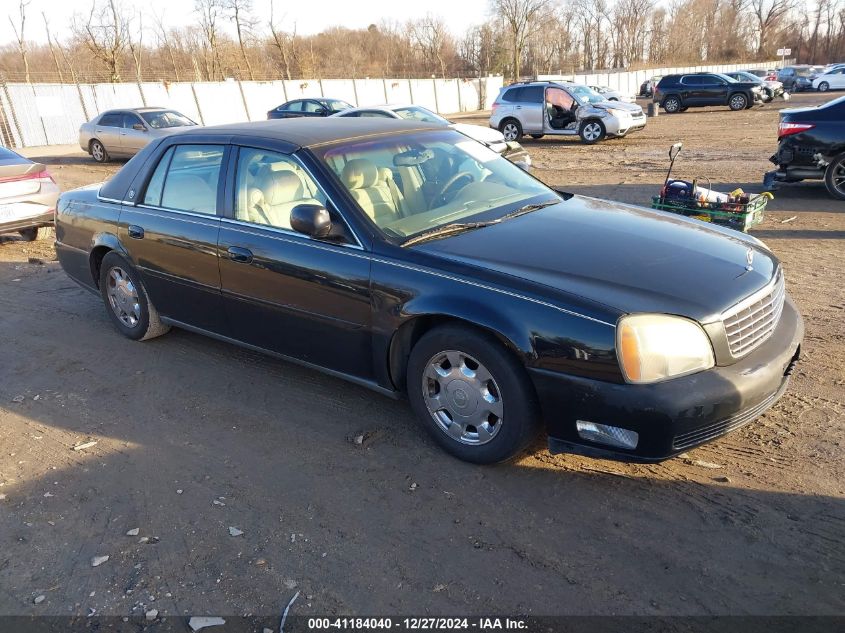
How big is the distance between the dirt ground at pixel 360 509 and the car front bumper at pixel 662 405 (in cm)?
33

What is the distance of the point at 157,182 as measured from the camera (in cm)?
480

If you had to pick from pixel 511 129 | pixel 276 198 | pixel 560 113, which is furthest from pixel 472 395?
pixel 511 129

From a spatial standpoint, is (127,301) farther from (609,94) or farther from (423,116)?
(609,94)

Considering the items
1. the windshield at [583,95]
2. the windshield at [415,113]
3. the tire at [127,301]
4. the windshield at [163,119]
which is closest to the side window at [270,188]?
the tire at [127,301]

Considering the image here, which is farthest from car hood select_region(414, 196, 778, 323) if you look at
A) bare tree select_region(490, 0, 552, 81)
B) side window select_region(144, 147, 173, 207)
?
bare tree select_region(490, 0, 552, 81)

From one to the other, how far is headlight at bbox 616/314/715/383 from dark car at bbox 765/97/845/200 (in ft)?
26.7

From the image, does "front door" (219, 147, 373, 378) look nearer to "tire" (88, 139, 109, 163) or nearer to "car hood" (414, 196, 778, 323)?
"car hood" (414, 196, 778, 323)

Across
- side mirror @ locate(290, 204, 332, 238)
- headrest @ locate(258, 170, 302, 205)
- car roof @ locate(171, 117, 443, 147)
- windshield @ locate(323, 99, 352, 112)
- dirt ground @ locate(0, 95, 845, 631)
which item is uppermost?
car roof @ locate(171, 117, 443, 147)

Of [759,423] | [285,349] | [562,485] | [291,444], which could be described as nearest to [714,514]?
[562,485]

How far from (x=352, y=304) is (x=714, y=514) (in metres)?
2.07

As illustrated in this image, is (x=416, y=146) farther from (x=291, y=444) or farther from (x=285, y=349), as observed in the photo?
(x=291, y=444)

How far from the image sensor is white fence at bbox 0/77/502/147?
82.8 ft

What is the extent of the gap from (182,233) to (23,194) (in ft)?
19.0

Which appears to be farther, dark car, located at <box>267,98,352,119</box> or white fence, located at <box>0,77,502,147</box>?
white fence, located at <box>0,77,502,147</box>
